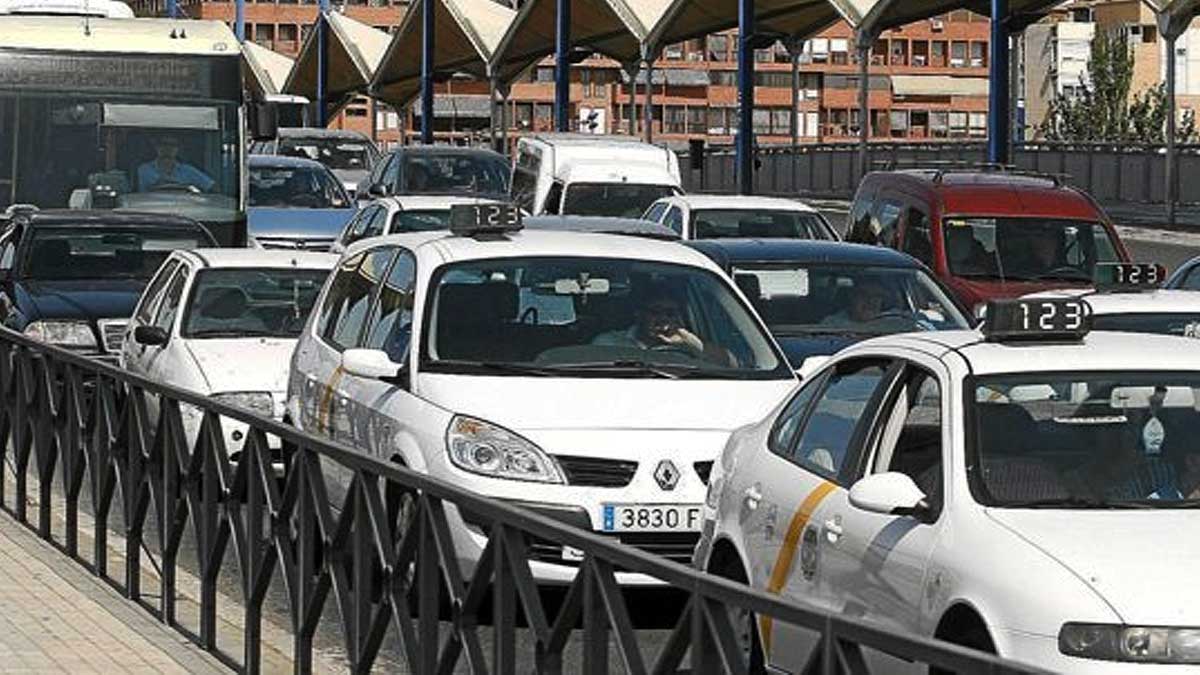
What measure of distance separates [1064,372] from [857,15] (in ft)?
147

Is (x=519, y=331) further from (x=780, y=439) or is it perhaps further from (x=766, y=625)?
(x=766, y=625)

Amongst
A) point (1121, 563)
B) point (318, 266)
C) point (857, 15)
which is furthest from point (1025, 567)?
point (857, 15)

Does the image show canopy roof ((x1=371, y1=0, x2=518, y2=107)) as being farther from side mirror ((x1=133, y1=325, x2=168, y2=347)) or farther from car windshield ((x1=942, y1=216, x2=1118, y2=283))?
side mirror ((x1=133, y1=325, x2=168, y2=347))

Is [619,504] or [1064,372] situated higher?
[1064,372]

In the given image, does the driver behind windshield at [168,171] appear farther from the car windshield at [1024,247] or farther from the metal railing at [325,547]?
the metal railing at [325,547]

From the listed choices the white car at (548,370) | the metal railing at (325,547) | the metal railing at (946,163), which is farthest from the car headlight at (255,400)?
the metal railing at (946,163)

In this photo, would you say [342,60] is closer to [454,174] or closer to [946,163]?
[946,163]

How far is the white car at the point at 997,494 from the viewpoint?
7.81 m

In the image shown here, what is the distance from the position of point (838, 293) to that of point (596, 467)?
20.2ft

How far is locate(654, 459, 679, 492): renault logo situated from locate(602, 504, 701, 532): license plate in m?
0.09

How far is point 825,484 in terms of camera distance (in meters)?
9.38

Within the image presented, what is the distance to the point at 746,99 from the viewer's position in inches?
2263

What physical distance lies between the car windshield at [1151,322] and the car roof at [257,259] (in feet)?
25.6

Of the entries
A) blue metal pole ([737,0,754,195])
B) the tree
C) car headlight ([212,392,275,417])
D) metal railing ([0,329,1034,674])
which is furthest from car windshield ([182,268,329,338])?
the tree
